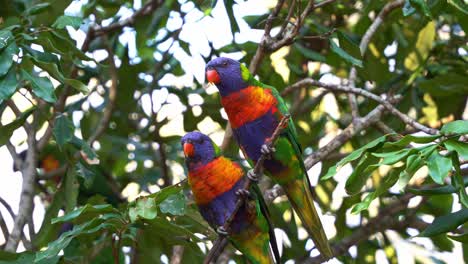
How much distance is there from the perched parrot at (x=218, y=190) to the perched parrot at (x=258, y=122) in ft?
0.32

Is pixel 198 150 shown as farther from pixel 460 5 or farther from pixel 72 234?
pixel 460 5

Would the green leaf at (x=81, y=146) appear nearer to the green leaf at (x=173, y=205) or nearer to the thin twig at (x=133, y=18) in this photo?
the green leaf at (x=173, y=205)

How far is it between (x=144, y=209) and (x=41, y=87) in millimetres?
540

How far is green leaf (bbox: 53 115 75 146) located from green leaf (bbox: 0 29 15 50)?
0.38 meters

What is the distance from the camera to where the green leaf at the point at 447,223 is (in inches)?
85.8

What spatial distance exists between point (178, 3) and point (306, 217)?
1.11 metres

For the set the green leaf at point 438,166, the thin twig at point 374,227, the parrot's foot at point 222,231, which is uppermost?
the green leaf at point 438,166

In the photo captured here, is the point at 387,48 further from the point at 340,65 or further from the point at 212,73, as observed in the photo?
the point at 212,73

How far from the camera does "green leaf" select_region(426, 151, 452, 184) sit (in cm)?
183

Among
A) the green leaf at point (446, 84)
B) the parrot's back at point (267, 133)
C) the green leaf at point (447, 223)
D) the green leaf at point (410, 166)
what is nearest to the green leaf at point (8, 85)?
the parrot's back at point (267, 133)

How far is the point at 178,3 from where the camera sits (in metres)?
3.33

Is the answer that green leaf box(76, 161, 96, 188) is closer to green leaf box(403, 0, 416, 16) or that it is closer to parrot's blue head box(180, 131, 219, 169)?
parrot's blue head box(180, 131, 219, 169)

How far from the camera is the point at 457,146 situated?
6.27 feet

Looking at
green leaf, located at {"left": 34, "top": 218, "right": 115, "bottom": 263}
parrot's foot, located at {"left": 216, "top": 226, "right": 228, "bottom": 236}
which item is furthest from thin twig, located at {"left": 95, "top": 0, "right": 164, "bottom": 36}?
green leaf, located at {"left": 34, "top": 218, "right": 115, "bottom": 263}
